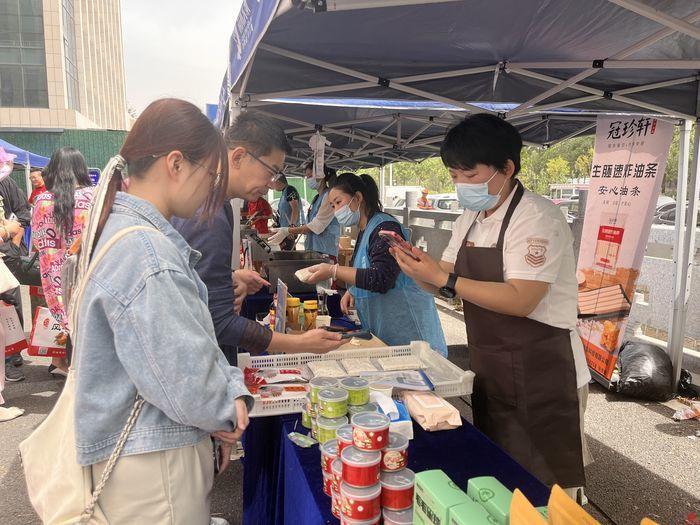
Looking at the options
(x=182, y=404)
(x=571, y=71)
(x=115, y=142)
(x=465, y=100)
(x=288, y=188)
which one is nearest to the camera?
(x=182, y=404)

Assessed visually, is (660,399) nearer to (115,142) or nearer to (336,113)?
(336,113)

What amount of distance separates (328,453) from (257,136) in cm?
130

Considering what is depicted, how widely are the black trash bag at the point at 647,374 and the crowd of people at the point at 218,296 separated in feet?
8.28

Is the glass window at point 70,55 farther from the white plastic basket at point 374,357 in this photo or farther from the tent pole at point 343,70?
the white plastic basket at point 374,357

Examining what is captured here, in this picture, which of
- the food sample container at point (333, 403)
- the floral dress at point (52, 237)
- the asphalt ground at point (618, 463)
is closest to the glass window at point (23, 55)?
the asphalt ground at point (618, 463)

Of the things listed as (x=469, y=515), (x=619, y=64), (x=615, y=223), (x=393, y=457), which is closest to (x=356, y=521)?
(x=393, y=457)

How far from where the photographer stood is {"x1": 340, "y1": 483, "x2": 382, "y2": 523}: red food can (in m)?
1.05

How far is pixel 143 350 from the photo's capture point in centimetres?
102

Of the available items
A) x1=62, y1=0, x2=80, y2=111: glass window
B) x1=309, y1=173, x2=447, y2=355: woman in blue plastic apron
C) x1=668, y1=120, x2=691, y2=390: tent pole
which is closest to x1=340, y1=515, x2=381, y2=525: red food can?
x1=309, y1=173, x2=447, y2=355: woman in blue plastic apron

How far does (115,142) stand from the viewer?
21.5m

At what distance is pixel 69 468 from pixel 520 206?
5.54 feet

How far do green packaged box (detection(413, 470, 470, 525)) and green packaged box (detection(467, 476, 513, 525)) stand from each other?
0.14ft

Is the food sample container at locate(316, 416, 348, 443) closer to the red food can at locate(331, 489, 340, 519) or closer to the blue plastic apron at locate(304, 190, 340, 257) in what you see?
the red food can at locate(331, 489, 340, 519)

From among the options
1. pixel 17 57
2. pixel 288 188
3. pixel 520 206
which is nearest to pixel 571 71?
pixel 520 206
